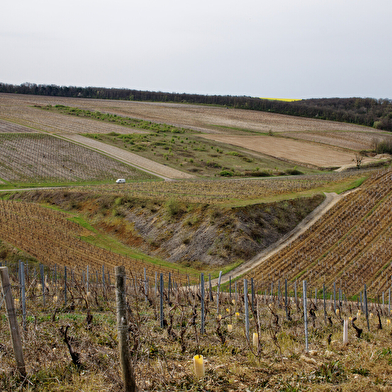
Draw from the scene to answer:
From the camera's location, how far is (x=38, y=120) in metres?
96.1

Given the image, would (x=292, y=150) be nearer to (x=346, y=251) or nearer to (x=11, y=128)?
(x=11, y=128)

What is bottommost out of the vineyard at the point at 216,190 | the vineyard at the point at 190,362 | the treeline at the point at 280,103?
the vineyard at the point at 216,190

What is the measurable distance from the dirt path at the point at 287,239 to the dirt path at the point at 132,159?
1060 inches

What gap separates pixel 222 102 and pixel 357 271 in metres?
137

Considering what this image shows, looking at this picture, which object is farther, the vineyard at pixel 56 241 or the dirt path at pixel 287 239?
the dirt path at pixel 287 239

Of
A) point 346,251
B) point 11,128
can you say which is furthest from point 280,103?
point 346,251

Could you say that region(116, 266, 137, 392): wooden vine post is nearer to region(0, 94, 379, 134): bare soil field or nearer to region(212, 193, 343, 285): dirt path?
region(212, 193, 343, 285): dirt path

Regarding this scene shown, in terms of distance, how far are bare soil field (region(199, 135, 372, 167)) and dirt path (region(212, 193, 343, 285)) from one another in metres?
36.6

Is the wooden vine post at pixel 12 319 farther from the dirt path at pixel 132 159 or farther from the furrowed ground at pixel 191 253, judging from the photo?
the dirt path at pixel 132 159

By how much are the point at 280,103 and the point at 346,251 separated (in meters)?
119

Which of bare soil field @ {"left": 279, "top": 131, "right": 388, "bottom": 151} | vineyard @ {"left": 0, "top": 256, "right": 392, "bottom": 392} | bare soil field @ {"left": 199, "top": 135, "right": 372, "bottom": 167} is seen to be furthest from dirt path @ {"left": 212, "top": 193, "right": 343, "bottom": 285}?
bare soil field @ {"left": 279, "top": 131, "right": 388, "bottom": 151}

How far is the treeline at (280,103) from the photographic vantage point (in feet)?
429

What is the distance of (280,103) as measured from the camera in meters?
144

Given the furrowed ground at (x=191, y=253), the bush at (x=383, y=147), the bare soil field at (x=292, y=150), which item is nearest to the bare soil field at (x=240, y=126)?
the bare soil field at (x=292, y=150)
